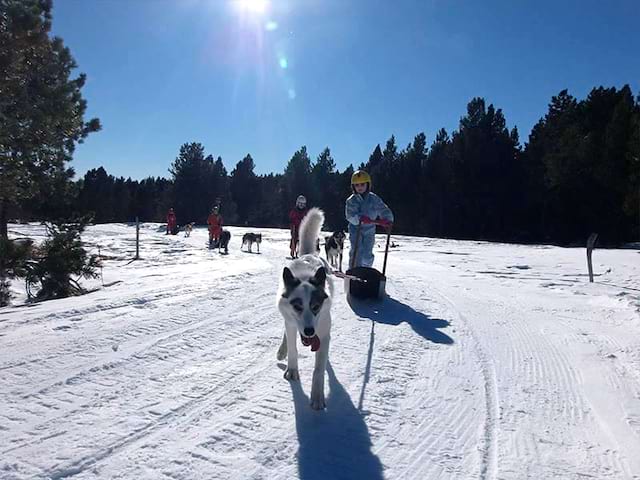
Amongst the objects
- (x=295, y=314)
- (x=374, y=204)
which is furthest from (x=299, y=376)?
(x=374, y=204)

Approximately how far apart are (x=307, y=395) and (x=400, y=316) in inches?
126

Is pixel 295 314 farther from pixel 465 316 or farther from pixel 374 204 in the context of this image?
pixel 374 204

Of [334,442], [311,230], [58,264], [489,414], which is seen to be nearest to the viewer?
[334,442]

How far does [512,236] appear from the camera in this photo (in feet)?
136

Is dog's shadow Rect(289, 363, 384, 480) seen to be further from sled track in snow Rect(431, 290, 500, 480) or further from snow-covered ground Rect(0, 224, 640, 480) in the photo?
sled track in snow Rect(431, 290, 500, 480)

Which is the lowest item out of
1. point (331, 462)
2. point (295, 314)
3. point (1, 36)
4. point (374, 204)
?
point (331, 462)

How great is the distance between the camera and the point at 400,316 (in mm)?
6469

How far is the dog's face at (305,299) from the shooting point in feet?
10.8

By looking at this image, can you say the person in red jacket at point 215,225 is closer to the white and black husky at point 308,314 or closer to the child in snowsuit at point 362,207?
the child in snowsuit at point 362,207

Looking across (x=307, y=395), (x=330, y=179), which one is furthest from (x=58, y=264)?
(x=330, y=179)

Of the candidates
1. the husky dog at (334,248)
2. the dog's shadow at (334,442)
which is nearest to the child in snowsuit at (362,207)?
the husky dog at (334,248)

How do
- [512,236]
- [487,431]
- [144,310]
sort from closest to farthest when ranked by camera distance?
[487,431]
[144,310]
[512,236]

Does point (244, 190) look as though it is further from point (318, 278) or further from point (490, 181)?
point (318, 278)

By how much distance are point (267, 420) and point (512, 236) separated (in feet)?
141
